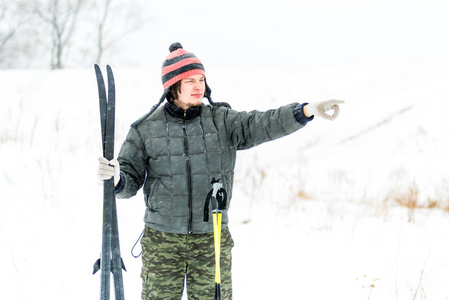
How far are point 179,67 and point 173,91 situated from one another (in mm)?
130

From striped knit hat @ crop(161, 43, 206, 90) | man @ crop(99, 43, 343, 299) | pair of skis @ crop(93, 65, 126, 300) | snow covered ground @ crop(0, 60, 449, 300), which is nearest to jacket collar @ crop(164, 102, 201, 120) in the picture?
man @ crop(99, 43, 343, 299)

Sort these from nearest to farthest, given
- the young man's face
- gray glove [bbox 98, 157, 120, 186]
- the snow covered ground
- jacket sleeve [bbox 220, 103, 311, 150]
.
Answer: gray glove [bbox 98, 157, 120, 186] < jacket sleeve [bbox 220, 103, 311, 150] < the young man's face < the snow covered ground

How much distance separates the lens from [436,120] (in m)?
8.34

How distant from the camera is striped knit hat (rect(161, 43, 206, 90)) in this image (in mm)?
1843

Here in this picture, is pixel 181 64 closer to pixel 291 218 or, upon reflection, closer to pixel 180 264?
pixel 180 264

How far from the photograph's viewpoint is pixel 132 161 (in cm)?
181

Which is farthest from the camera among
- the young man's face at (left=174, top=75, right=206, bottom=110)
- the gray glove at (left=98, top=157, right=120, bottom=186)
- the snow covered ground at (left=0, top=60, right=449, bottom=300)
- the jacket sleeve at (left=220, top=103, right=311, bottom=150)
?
the snow covered ground at (left=0, top=60, right=449, bottom=300)

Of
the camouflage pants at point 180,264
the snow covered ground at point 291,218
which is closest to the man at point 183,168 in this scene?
the camouflage pants at point 180,264

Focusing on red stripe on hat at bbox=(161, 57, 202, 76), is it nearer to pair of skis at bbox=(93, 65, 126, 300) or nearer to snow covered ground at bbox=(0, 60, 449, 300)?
pair of skis at bbox=(93, 65, 126, 300)

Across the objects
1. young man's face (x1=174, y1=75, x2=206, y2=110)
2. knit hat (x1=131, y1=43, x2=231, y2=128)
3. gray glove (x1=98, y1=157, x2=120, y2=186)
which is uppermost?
knit hat (x1=131, y1=43, x2=231, y2=128)

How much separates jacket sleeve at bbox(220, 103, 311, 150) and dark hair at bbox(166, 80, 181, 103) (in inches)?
11.0

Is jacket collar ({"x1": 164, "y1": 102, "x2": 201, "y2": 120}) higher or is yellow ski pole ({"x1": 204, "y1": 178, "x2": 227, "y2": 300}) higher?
jacket collar ({"x1": 164, "y1": 102, "x2": 201, "y2": 120})

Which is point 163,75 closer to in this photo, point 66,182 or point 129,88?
point 66,182

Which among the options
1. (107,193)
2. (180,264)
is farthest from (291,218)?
(107,193)
